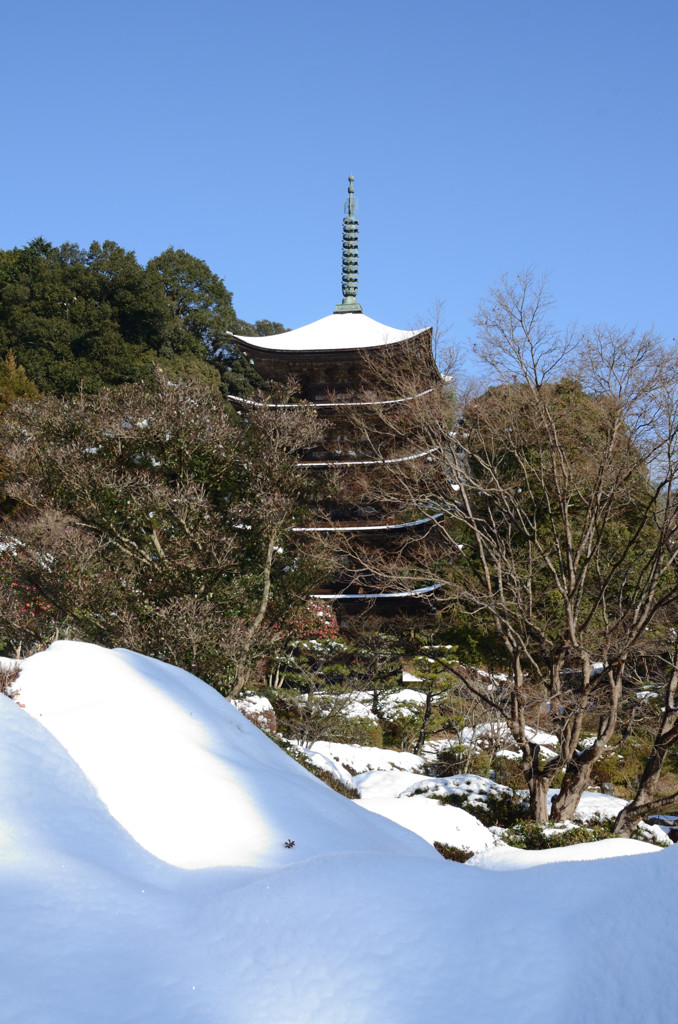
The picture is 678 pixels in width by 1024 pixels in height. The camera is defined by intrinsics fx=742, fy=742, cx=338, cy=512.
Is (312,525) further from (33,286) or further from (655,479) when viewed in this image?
(33,286)

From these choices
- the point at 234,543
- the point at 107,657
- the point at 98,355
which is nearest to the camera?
the point at 107,657

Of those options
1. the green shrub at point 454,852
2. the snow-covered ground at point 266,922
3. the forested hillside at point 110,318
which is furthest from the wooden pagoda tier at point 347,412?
the forested hillside at point 110,318

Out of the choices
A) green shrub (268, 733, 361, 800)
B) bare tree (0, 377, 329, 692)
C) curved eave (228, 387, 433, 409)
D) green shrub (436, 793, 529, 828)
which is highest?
curved eave (228, 387, 433, 409)

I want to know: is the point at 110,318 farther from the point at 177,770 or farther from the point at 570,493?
the point at 177,770

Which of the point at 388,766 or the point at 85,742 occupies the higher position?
the point at 85,742

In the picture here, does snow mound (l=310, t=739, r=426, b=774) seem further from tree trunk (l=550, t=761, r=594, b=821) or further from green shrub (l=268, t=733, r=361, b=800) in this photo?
tree trunk (l=550, t=761, r=594, b=821)

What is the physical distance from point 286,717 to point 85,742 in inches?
440

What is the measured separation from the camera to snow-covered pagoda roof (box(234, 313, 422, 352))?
1827 cm

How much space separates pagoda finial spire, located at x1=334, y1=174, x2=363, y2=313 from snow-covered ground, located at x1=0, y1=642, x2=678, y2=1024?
20351 millimetres

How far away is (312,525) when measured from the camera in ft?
54.1

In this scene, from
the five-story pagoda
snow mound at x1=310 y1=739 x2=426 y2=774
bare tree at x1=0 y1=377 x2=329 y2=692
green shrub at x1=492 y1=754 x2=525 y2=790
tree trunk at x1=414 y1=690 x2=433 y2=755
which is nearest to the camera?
bare tree at x1=0 y1=377 x2=329 y2=692

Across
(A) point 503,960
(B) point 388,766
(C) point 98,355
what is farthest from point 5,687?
(C) point 98,355

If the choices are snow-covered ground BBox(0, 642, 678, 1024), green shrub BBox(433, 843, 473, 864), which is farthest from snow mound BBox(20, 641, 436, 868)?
green shrub BBox(433, 843, 473, 864)

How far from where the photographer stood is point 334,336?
19.3 metres
